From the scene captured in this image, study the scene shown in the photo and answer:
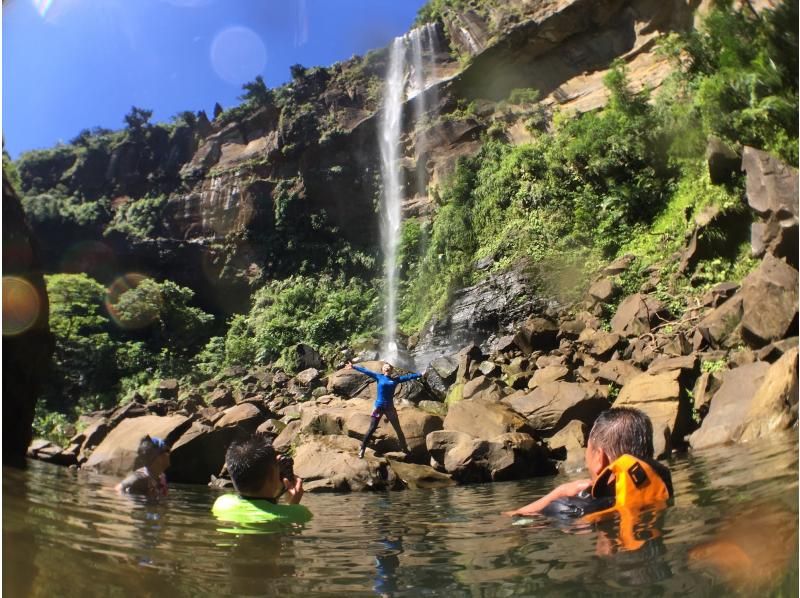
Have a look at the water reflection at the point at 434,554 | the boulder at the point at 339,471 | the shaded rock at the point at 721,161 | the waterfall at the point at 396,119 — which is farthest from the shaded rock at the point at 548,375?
the waterfall at the point at 396,119

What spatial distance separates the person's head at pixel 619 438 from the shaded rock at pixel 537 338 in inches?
423

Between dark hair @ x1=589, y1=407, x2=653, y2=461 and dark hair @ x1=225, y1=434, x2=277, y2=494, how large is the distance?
1.79 meters

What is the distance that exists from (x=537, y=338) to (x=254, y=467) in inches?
436

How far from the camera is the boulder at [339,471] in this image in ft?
24.2

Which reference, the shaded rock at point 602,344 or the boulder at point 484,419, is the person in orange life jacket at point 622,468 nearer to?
the boulder at point 484,419

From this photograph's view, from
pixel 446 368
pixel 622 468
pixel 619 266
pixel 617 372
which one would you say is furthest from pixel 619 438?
pixel 619 266

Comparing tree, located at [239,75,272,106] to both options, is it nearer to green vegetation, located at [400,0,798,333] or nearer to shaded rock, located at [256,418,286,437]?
green vegetation, located at [400,0,798,333]

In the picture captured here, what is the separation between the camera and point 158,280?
1423 inches

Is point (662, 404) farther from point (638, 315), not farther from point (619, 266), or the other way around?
point (619, 266)

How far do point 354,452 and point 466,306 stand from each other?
9.91m

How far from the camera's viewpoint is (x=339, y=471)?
7.59 metres

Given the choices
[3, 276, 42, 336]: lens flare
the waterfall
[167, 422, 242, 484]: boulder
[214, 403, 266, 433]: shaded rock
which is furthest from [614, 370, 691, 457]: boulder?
the waterfall

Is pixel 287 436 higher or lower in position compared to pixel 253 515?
higher

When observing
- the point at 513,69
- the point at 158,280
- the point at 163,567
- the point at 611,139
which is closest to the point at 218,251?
the point at 158,280
